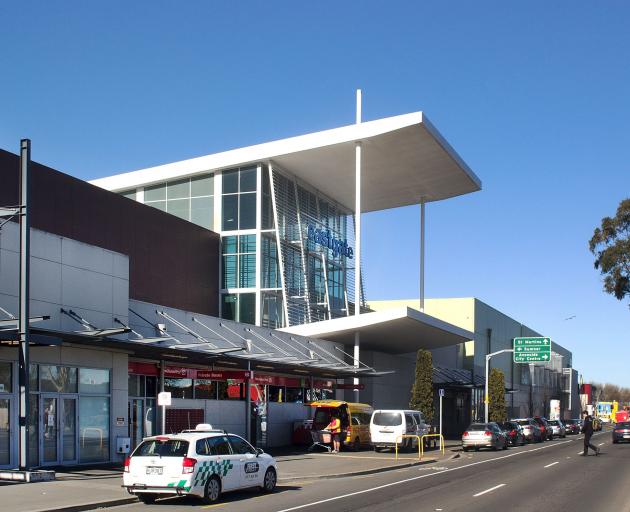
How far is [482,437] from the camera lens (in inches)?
1665

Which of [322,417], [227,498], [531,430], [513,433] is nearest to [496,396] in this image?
[531,430]

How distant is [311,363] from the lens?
39.3 m

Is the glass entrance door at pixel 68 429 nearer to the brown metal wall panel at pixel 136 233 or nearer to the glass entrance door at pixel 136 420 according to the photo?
the glass entrance door at pixel 136 420

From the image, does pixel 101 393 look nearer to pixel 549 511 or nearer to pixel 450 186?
pixel 549 511

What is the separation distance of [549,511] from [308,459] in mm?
16811

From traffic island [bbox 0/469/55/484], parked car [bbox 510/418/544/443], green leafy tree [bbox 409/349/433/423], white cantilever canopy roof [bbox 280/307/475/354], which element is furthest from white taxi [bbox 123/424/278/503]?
parked car [bbox 510/418/544/443]

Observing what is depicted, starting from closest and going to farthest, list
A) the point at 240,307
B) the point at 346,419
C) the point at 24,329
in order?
the point at 24,329, the point at 346,419, the point at 240,307

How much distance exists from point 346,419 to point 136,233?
1276cm

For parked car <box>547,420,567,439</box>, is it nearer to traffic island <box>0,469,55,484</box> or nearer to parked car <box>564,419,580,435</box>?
parked car <box>564,419,580,435</box>

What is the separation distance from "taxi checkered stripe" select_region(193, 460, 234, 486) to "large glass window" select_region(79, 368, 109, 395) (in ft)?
30.0

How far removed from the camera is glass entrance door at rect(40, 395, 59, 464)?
82.3 feet

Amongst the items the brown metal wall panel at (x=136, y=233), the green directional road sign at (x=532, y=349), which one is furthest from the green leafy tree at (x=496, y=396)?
the brown metal wall panel at (x=136, y=233)

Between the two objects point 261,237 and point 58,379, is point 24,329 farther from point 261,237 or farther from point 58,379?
point 261,237

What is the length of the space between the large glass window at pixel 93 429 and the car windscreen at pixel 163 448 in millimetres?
8748
